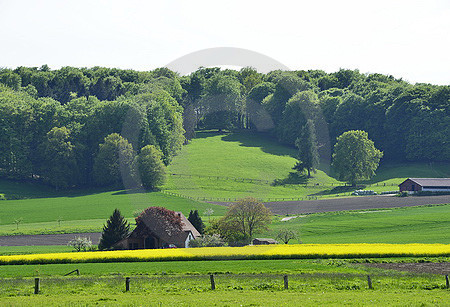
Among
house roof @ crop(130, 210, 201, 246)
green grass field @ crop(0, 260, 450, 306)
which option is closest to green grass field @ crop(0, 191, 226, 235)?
house roof @ crop(130, 210, 201, 246)

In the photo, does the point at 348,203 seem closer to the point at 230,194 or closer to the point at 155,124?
the point at 230,194

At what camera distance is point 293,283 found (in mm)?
41281

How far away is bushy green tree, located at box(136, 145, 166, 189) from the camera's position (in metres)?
132

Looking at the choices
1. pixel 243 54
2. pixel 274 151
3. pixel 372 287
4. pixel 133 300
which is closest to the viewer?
pixel 133 300

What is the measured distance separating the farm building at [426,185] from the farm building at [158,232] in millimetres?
64170

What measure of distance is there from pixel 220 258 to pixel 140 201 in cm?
6460

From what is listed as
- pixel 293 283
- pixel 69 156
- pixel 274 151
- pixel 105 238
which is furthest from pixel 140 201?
pixel 293 283

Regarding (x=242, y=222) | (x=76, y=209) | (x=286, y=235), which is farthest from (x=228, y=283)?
(x=76, y=209)

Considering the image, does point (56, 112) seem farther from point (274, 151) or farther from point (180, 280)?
point (180, 280)

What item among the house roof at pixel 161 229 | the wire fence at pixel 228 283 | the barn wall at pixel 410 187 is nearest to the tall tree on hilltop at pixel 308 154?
the barn wall at pixel 410 187

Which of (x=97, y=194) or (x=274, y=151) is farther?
(x=274, y=151)

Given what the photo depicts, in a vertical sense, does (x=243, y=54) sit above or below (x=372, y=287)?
above

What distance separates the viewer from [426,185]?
130 metres

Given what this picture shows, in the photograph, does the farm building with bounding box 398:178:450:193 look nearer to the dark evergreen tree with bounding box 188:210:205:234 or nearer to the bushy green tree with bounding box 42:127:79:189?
the dark evergreen tree with bounding box 188:210:205:234
